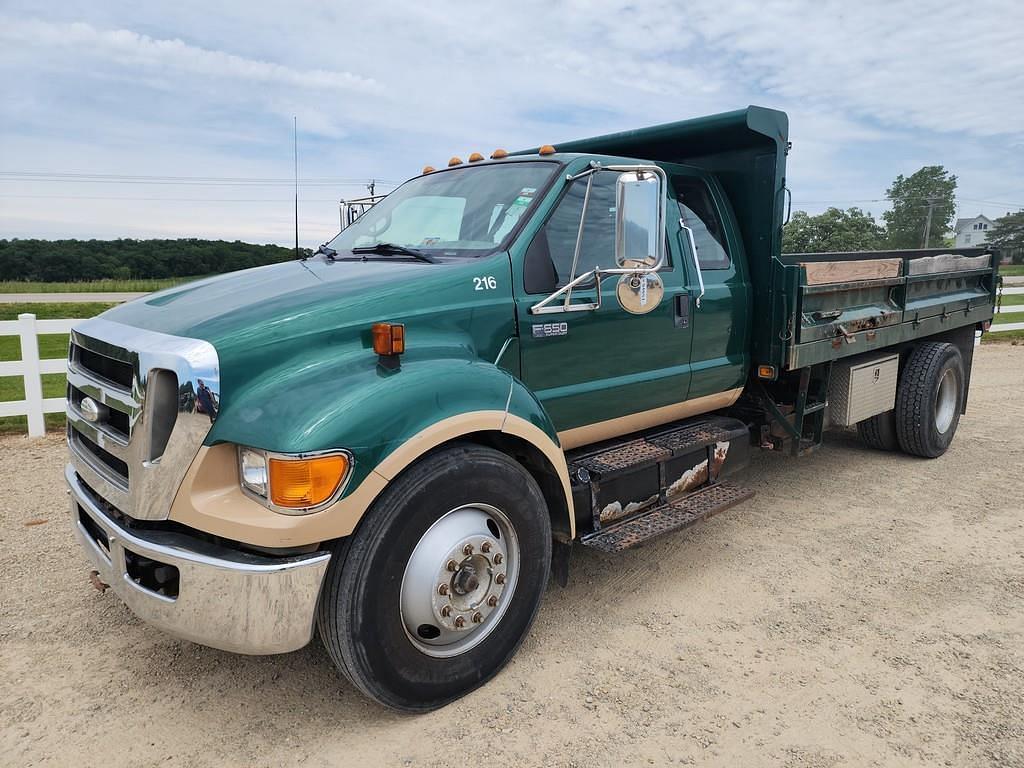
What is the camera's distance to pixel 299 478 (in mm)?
2389

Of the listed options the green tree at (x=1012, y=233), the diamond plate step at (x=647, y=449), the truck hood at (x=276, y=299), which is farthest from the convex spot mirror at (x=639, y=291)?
the green tree at (x=1012, y=233)

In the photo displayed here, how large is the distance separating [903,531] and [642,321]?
2377 mm

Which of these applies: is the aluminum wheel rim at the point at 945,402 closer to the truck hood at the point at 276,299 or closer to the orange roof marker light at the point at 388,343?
the truck hood at the point at 276,299

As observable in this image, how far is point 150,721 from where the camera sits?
9.18ft

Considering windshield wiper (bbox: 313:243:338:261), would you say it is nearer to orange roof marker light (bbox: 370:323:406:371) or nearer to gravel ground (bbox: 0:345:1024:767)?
orange roof marker light (bbox: 370:323:406:371)

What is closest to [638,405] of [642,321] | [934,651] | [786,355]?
[642,321]

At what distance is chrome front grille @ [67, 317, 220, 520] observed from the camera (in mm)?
2447

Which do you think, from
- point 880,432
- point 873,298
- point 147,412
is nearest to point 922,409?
point 880,432

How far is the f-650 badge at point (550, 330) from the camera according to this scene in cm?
338

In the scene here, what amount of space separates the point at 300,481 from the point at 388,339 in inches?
24.9

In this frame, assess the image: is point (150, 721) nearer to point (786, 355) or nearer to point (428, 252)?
point (428, 252)

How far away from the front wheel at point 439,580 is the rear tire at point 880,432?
429cm

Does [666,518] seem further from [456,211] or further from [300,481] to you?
A: [300,481]

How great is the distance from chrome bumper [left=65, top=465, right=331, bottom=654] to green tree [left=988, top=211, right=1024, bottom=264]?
8637 cm
